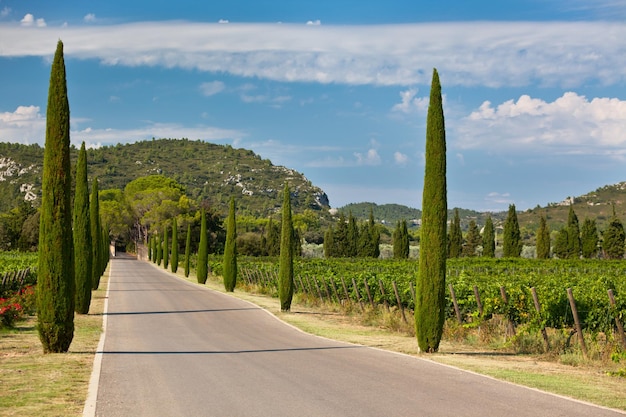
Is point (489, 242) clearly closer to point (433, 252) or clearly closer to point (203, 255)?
point (203, 255)

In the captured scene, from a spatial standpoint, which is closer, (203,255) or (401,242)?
(203,255)

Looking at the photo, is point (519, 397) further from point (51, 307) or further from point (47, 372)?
point (51, 307)

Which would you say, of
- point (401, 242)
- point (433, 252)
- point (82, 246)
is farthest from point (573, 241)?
point (433, 252)

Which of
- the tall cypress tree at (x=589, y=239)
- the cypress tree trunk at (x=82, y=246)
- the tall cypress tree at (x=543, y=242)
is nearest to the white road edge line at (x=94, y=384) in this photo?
the cypress tree trunk at (x=82, y=246)

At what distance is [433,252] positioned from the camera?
52.1 feet

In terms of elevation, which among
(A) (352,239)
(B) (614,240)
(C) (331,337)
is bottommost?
(C) (331,337)

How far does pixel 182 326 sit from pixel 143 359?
24.1ft

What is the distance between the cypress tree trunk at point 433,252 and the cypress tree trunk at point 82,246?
45.0 ft

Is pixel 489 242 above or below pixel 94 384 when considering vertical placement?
above

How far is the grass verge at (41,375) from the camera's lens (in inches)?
361

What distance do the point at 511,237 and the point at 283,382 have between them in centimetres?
7566

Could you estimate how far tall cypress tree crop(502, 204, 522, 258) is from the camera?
82.3 meters

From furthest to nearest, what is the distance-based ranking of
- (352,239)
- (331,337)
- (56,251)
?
(352,239), (331,337), (56,251)

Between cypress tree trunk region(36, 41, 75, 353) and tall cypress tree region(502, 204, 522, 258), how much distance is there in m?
72.4
